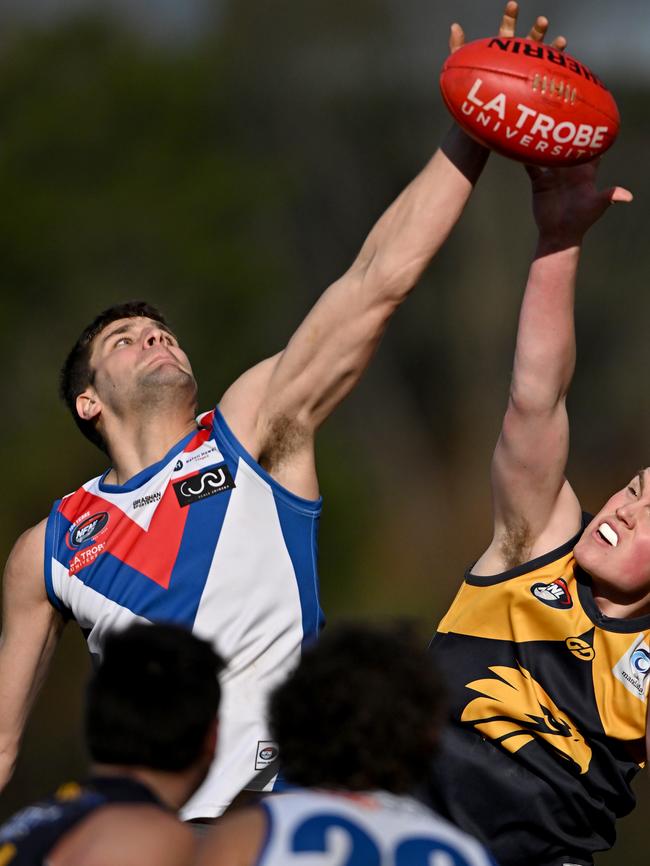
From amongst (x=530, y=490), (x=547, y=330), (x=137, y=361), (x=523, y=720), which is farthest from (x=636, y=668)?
(x=137, y=361)

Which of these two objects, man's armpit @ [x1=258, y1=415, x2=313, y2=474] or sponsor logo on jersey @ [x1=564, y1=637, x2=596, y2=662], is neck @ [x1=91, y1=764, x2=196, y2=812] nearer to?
man's armpit @ [x1=258, y1=415, x2=313, y2=474]

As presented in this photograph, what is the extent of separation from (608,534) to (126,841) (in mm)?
2397

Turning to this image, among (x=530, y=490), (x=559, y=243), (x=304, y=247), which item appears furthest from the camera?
(x=304, y=247)

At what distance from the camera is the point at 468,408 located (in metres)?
25.6

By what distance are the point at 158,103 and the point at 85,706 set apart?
23.6 metres

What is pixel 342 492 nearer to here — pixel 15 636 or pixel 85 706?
pixel 15 636

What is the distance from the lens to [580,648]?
483cm

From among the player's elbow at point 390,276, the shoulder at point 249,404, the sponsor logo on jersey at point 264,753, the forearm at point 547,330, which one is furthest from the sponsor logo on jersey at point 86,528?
the forearm at point 547,330

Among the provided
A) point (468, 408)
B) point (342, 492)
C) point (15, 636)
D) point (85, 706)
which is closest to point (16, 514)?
point (342, 492)

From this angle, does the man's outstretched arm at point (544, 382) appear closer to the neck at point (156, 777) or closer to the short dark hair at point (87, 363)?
the short dark hair at point (87, 363)

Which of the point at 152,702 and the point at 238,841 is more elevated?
the point at 152,702

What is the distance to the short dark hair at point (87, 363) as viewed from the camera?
5289 mm

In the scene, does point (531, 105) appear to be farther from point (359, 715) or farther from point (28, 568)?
point (28, 568)

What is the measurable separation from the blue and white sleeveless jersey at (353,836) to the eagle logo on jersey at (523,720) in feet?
5.92
